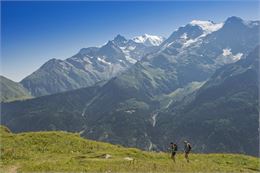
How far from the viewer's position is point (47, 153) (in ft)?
178

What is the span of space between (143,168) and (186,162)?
8.75 metres

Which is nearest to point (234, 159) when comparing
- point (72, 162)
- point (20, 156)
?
point (72, 162)

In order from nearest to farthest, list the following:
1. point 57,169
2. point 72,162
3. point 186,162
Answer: point 57,169 → point 72,162 → point 186,162

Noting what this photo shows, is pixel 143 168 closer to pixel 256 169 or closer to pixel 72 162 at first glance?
pixel 72 162

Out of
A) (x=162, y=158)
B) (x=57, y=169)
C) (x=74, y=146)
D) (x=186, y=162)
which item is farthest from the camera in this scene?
(x=74, y=146)

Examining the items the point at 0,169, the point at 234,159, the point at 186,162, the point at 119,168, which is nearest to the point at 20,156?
the point at 0,169

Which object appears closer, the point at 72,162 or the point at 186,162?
the point at 72,162

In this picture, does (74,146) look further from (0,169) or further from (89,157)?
(0,169)

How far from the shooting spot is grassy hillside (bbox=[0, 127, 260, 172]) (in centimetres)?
4225

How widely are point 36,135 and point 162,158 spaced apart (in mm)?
21390

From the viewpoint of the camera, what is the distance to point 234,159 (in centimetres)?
5494

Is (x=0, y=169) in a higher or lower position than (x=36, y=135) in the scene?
lower

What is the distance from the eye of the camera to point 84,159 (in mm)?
47062

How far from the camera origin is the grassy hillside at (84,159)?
42250 millimetres
